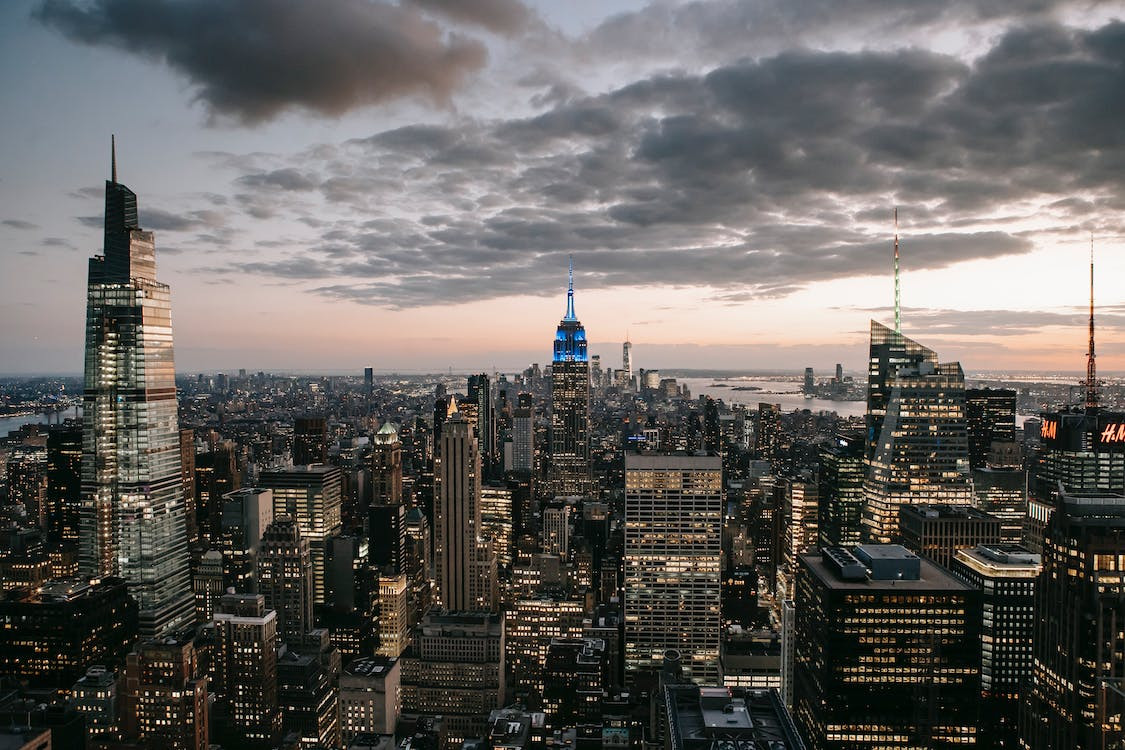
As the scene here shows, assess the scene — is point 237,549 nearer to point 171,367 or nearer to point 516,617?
point 171,367

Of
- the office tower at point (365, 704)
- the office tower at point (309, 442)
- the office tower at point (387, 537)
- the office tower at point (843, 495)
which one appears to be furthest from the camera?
the office tower at point (309, 442)

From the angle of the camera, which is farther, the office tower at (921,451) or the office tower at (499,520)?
the office tower at (499,520)

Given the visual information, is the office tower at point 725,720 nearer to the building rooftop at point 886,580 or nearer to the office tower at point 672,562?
the building rooftop at point 886,580

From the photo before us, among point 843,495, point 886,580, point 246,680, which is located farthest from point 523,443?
point 886,580

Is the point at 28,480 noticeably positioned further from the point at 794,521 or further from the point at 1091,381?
the point at 1091,381

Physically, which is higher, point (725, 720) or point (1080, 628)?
point (1080, 628)

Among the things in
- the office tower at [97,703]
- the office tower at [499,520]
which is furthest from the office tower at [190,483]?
the office tower at [97,703]

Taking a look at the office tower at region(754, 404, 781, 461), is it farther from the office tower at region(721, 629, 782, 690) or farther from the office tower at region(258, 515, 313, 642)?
the office tower at region(258, 515, 313, 642)
